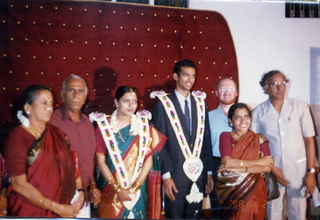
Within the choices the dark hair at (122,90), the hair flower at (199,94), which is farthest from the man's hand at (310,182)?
the dark hair at (122,90)

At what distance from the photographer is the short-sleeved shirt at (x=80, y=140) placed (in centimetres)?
215

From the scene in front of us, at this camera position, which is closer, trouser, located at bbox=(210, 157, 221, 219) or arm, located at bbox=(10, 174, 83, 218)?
arm, located at bbox=(10, 174, 83, 218)

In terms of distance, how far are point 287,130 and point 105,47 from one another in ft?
4.14

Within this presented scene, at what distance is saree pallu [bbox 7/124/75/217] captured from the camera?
2.08 metres

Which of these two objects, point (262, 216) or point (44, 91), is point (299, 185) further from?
point (44, 91)

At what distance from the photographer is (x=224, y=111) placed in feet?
7.46

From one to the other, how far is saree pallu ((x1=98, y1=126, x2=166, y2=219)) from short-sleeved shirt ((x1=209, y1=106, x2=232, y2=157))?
1.04 feet

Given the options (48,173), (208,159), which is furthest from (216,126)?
(48,173)

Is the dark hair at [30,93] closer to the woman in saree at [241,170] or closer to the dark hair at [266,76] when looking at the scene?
the woman in saree at [241,170]

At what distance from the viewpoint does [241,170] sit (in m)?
2.23

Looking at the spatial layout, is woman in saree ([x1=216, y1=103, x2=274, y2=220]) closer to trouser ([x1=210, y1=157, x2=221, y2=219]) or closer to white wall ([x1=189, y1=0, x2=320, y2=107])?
trouser ([x1=210, y1=157, x2=221, y2=219])

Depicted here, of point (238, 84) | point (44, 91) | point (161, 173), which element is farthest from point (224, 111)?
point (44, 91)

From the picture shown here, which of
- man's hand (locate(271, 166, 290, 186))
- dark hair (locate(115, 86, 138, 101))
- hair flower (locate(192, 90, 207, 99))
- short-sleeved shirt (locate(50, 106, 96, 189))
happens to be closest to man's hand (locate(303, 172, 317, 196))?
man's hand (locate(271, 166, 290, 186))

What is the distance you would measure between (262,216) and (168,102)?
36.6 inches
